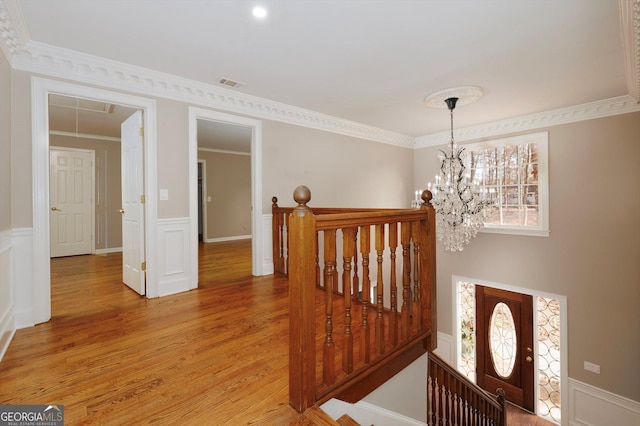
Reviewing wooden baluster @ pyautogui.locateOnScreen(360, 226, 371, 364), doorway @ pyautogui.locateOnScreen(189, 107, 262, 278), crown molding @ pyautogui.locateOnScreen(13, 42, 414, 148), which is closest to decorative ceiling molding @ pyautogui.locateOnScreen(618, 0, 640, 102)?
wooden baluster @ pyautogui.locateOnScreen(360, 226, 371, 364)

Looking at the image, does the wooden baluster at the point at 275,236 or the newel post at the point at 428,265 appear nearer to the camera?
the newel post at the point at 428,265

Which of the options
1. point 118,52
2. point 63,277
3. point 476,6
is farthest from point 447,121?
point 63,277

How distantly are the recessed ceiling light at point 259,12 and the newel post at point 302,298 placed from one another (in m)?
1.48

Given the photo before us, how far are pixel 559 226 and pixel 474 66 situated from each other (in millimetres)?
3054

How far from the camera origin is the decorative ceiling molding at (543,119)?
12.7 feet

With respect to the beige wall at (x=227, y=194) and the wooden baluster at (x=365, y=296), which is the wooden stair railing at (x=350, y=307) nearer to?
the wooden baluster at (x=365, y=296)

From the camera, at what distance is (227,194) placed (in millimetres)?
7887

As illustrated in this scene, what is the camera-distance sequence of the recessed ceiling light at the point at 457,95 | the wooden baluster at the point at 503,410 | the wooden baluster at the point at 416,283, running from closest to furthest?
1. the wooden baluster at the point at 416,283
2. the wooden baluster at the point at 503,410
3. the recessed ceiling light at the point at 457,95

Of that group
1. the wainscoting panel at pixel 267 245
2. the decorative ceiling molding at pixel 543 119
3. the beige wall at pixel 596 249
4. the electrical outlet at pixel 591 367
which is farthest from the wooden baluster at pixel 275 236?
the electrical outlet at pixel 591 367

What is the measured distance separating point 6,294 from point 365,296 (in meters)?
2.58

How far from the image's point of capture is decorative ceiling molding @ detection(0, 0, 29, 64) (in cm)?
193

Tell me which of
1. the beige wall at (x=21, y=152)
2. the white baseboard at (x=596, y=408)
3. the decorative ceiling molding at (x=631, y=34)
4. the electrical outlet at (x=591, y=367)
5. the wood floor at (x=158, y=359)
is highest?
the decorative ceiling molding at (x=631, y=34)

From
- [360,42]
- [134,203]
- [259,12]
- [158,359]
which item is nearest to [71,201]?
[134,203]

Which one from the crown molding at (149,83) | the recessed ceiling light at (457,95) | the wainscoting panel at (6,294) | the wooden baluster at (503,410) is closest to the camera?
the wainscoting panel at (6,294)
